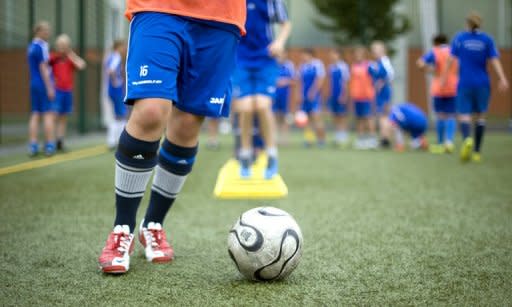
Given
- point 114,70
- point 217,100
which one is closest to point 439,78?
point 114,70

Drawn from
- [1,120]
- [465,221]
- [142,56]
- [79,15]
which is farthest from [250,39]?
[79,15]

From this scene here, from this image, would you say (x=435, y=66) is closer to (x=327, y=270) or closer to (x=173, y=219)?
(x=173, y=219)

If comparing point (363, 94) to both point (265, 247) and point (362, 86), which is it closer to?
point (362, 86)

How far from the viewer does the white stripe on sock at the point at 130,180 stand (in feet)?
8.55

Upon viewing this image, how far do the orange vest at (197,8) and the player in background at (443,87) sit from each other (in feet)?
28.9

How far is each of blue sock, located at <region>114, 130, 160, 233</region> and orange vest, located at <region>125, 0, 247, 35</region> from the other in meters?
0.57

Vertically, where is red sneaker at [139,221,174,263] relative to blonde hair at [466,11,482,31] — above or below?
below

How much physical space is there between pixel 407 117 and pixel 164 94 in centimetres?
961

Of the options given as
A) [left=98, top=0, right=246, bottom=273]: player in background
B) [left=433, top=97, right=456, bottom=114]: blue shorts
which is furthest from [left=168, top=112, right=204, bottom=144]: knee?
[left=433, top=97, right=456, bottom=114]: blue shorts

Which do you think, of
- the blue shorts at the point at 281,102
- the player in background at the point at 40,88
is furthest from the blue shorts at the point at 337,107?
the player in background at the point at 40,88

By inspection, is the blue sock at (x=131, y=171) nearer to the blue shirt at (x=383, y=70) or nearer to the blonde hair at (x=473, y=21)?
the blonde hair at (x=473, y=21)

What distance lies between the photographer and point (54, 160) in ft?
28.3

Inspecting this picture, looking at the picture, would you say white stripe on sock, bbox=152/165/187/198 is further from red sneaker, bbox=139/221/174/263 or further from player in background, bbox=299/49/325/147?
player in background, bbox=299/49/325/147

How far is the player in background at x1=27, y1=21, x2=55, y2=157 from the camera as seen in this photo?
902 cm
